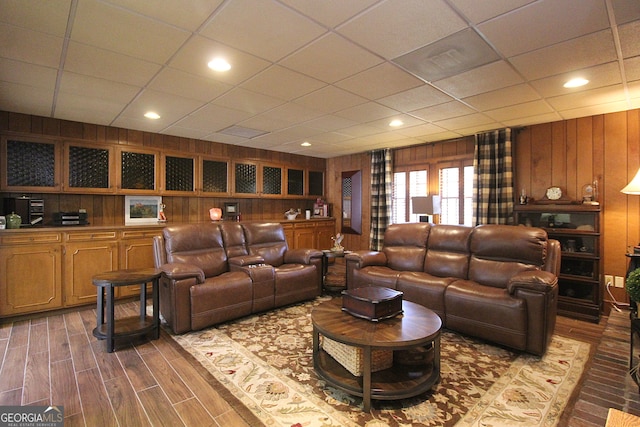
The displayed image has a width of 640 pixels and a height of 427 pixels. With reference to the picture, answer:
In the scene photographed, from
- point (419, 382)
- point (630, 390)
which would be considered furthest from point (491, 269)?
point (419, 382)

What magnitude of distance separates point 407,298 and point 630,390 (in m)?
1.86

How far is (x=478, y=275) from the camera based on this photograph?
3.49 metres

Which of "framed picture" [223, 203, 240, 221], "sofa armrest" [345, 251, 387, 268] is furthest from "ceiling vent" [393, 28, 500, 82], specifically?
"framed picture" [223, 203, 240, 221]

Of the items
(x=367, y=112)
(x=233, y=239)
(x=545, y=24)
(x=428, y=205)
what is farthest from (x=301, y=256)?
(x=545, y=24)

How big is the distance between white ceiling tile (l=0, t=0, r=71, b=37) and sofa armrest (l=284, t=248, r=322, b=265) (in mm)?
3296

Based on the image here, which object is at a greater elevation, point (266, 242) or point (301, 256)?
point (266, 242)

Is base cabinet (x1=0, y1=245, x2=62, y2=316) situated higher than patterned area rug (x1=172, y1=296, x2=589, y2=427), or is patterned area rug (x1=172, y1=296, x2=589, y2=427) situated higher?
base cabinet (x1=0, y1=245, x2=62, y2=316)

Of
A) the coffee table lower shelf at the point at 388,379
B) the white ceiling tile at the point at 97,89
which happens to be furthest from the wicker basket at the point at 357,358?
the white ceiling tile at the point at 97,89

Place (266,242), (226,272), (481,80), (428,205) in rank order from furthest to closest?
(428,205)
(266,242)
(226,272)
(481,80)

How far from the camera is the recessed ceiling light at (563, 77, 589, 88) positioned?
9.14 feet

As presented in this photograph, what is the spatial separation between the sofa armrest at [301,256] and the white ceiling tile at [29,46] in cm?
321

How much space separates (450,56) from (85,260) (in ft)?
15.2

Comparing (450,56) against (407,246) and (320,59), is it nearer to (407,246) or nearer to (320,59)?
(320,59)

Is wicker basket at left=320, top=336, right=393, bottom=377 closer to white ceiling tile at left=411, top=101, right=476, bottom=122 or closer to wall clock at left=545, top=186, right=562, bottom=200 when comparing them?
white ceiling tile at left=411, top=101, right=476, bottom=122
